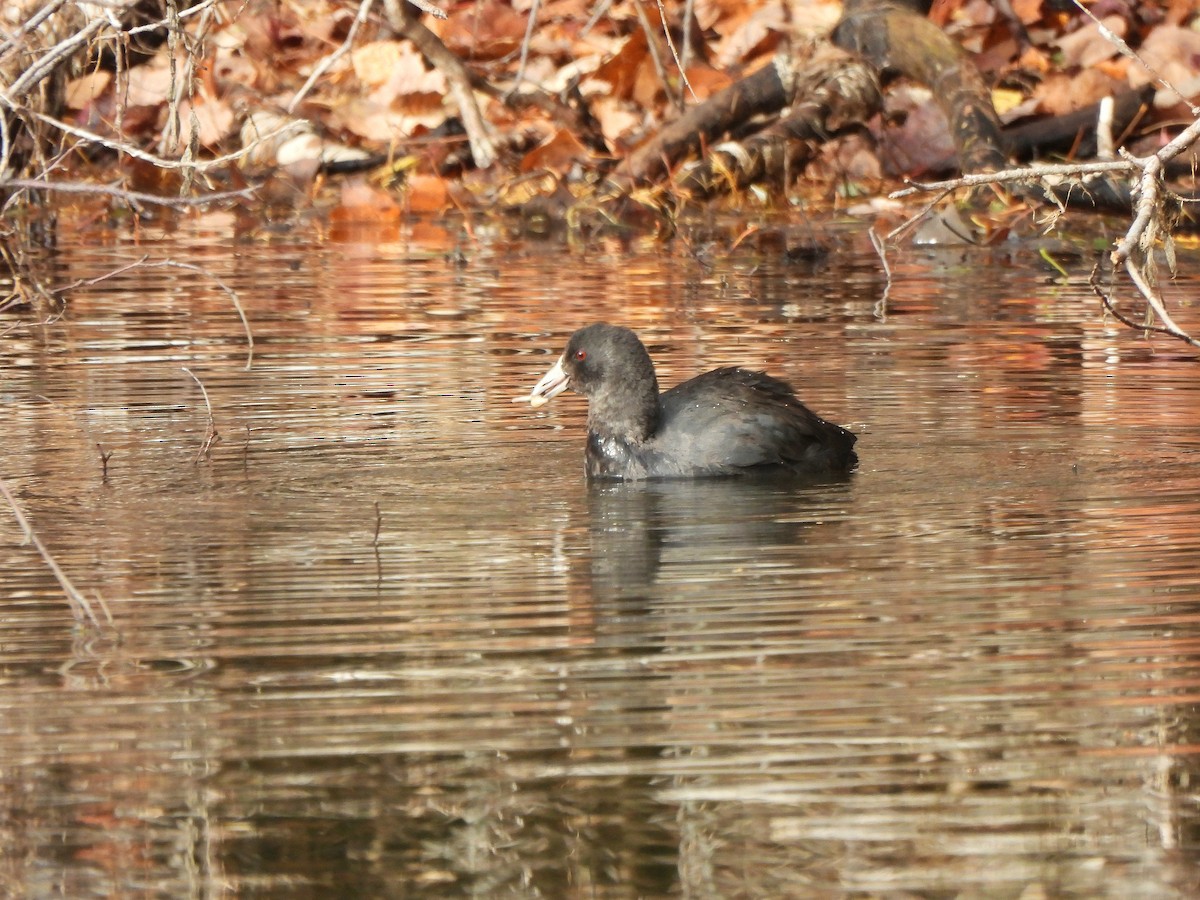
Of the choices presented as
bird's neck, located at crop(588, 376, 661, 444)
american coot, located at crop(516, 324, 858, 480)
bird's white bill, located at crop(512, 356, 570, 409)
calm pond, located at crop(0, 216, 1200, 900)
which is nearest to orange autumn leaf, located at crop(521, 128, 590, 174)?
calm pond, located at crop(0, 216, 1200, 900)

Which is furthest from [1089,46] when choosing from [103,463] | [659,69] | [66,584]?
[66,584]

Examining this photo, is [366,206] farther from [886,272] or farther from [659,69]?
[886,272]

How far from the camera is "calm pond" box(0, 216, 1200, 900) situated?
4305 mm

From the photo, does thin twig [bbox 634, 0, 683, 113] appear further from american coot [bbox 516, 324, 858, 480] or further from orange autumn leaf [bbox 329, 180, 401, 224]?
american coot [bbox 516, 324, 858, 480]

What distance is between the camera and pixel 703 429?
8695mm

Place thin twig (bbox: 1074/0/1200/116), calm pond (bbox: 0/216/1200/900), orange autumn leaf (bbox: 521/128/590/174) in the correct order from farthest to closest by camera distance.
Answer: orange autumn leaf (bbox: 521/128/590/174)
thin twig (bbox: 1074/0/1200/116)
calm pond (bbox: 0/216/1200/900)

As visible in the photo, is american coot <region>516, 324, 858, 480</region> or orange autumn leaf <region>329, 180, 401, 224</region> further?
orange autumn leaf <region>329, 180, 401, 224</region>

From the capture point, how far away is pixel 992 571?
666 cm

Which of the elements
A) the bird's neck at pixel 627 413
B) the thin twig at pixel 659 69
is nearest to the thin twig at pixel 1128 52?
the bird's neck at pixel 627 413

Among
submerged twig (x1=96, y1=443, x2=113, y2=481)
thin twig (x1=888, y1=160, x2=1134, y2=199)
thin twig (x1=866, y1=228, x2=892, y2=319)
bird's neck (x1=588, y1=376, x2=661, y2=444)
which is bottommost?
submerged twig (x1=96, y1=443, x2=113, y2=481)

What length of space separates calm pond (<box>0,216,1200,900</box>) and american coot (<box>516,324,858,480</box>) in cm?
16

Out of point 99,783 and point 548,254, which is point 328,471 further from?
point 548,254

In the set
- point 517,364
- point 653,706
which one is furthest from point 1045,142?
point 653,706

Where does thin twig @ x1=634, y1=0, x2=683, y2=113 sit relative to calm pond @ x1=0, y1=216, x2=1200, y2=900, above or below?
above
